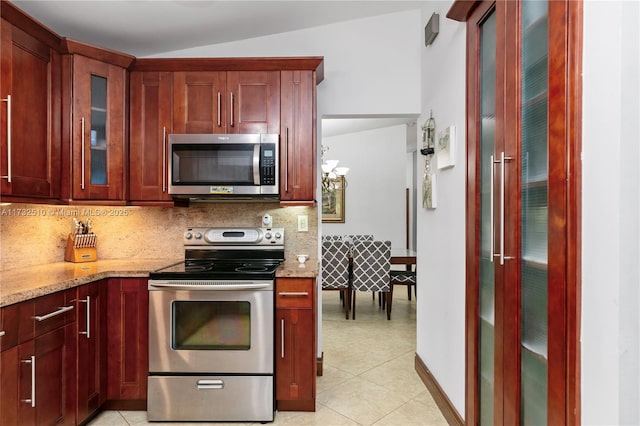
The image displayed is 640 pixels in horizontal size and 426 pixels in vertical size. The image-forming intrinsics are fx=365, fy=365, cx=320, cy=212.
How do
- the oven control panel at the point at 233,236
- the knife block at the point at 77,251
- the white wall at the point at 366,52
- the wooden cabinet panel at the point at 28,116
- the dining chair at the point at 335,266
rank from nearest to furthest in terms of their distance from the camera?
1. the wooden cabinet panel at the point at 28,116
2. the knife block at the point at 77,251
3. the oven control panel at the point at 233,236
4. the white wall at the point at 366,52
5. the dining chair at the point at 335,266

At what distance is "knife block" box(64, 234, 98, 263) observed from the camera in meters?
2.62

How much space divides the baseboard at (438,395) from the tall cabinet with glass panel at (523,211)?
24 cm

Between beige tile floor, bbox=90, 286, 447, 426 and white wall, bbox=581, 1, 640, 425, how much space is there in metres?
1.56

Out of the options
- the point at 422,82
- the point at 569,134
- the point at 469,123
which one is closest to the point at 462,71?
the point at 469,123

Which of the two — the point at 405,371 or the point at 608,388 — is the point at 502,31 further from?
the point at 405,371

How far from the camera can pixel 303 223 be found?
2912 millimetres

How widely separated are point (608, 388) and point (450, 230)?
1.36 m

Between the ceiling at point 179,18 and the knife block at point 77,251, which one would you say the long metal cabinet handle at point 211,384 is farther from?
the ceiling at point 179,18

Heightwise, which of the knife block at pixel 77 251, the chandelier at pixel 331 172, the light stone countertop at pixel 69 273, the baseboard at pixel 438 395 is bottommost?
the baseboard at pixel 438 395

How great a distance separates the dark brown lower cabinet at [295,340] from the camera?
2.29 metres

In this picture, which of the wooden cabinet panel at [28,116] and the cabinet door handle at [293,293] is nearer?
the wooden cabinet panel at [28,116]

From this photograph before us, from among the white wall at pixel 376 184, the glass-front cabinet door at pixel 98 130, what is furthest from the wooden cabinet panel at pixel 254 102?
the white wall at pixel 376 184

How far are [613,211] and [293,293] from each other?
1726 millimetres

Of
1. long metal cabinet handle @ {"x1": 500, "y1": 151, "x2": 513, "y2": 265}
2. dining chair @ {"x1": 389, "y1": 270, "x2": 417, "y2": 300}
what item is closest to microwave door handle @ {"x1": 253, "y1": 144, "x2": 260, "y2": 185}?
long metal cabinet handle @ {"x1": 500, "y1": 151, "x2": 513, "y2": 265}
